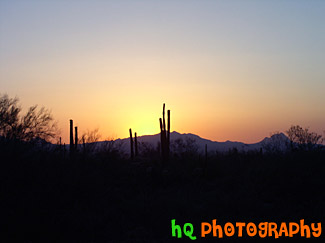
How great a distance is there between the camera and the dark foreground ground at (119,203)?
11352 mm

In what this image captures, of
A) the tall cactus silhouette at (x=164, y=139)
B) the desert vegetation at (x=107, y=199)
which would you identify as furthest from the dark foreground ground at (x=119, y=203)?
the tall cactus silhouette at (x=164, y=139)

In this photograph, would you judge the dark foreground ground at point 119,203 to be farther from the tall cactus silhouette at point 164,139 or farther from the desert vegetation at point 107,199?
the tall cactus silhouette at point 164,139

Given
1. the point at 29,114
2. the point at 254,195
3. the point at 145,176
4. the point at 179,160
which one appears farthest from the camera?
the point at 179,160

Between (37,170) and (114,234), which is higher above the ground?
(37,170)

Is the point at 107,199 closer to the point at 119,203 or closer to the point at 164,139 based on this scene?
the point at 119,203

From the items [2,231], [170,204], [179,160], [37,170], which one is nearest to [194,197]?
[170,204]

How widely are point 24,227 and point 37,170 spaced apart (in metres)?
2.14

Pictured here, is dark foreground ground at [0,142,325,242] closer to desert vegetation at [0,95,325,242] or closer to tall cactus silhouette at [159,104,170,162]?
desert vegetation at [0,95,325,242]

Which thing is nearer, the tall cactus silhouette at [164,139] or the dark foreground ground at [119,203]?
the dark foreground ground at [119,203]

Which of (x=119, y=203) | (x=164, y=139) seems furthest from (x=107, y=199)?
(x=164, y=139)

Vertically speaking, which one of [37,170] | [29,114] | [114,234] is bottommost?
[114,234]

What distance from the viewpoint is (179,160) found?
32.1 m

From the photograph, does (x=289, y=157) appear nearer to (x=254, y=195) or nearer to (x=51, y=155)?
(x=254, y=195)

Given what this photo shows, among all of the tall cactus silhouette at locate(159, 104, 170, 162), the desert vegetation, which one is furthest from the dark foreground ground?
the tall cactus silhouette at locate(159, 104, 170, 162)
